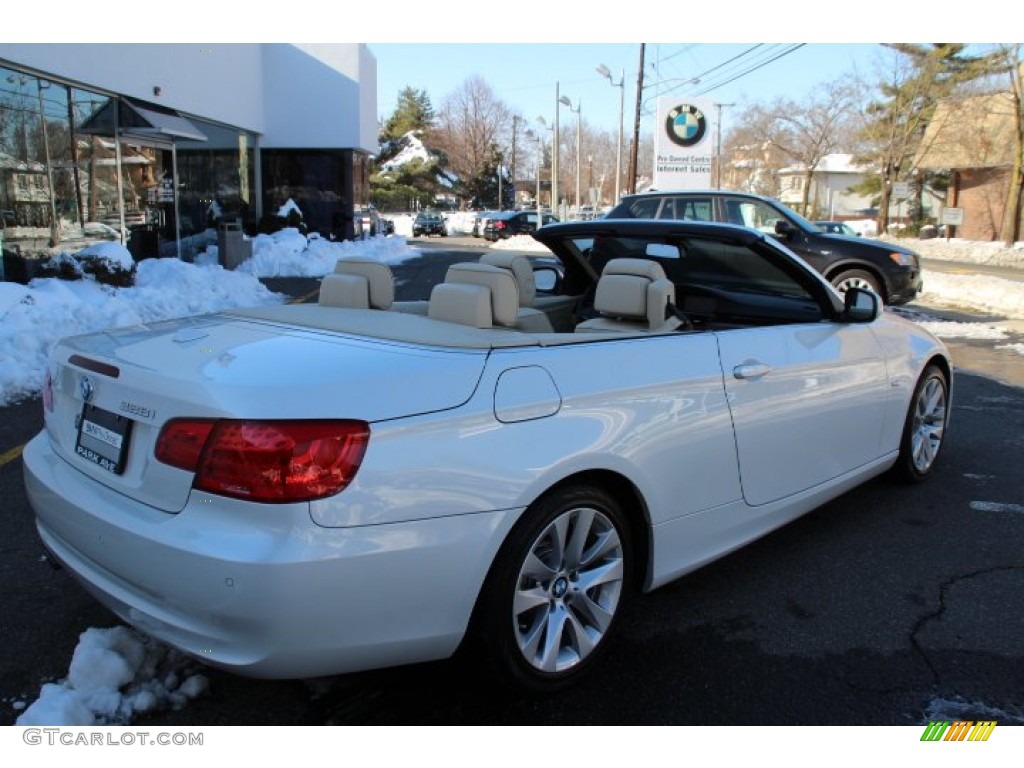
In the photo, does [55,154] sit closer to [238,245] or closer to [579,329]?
[238,245]

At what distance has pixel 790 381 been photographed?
3727 mm

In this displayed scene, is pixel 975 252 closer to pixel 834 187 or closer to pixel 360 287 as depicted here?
pixel 360 287

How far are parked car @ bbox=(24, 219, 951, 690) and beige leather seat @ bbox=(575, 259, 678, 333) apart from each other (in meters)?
0.01

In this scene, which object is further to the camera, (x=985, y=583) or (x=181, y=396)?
(x=985, y=583)

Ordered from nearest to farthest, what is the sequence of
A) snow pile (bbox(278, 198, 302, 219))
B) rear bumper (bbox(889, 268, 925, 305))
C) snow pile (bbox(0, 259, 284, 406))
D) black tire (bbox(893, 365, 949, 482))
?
black tire (bbox(893, 365, 949, 482)) < snow pile (bbox(0, 259, 284, 406)) < rear bumper (bbox(889, 268, 925, 305)) < snow pile (bbox(278, 198, 302, 219))

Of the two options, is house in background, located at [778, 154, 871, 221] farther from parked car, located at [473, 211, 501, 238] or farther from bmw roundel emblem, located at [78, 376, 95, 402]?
bmw roundel emblem, located at [78, 376, 95, 402]

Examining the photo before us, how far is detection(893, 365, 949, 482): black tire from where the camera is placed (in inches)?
191

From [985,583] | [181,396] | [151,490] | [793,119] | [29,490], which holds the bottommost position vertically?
[985,583]

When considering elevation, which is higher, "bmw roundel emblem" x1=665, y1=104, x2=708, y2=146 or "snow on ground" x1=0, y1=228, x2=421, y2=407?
"bmw roundel emblem" x1=665, y1=104, x2=708, y2=146

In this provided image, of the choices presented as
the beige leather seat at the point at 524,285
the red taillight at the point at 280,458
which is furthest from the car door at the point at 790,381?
the red taillight at the point at 280,458

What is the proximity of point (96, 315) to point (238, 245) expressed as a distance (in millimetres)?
10493

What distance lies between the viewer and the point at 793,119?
55.8 metres

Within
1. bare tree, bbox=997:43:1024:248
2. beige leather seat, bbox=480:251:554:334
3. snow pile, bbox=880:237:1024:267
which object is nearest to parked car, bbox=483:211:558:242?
snow pile, bbox=880:237:1024:267

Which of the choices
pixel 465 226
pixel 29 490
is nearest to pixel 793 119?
pixel 465 226
